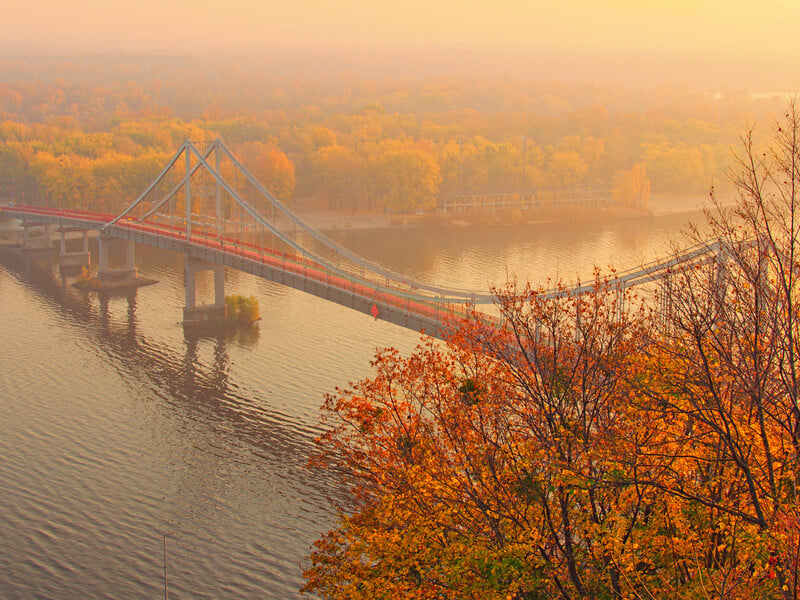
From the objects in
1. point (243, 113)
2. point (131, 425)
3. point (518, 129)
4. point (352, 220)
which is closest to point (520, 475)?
point (131, 425)

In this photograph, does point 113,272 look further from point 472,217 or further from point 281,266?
point 472,217

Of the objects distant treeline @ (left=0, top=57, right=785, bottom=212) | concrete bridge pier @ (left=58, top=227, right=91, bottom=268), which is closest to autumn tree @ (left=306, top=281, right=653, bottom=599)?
concrete bridge pier @ (left=58, top=227, right=91, bottom=268)

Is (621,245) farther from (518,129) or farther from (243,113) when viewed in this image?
(243,113)

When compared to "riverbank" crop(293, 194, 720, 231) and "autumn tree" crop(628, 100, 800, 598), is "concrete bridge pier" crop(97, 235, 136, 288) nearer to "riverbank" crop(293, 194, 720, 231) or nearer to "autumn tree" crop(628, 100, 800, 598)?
"riverbank" crop(293, 194, 720, 231)

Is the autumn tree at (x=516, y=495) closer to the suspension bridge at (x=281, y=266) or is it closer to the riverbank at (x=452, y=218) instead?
the suspension bridge at (x=281, y=266)

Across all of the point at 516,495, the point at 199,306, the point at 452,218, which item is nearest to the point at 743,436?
the point at 516,495
